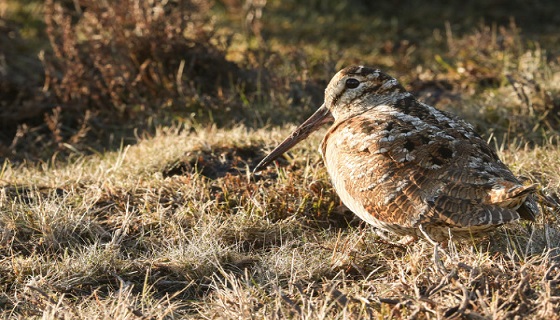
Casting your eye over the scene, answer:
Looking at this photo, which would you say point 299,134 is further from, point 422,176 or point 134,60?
point 134,60

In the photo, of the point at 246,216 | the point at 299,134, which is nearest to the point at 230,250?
the point at 246,216

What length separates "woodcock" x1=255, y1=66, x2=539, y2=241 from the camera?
3189 millimetres

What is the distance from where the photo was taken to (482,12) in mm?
8438

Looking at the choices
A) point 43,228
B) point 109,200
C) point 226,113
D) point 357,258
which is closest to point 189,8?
point 226,113

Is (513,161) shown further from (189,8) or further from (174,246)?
(189,8)

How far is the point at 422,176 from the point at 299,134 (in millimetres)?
1249

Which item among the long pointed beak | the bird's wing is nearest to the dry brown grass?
the long pointed beak

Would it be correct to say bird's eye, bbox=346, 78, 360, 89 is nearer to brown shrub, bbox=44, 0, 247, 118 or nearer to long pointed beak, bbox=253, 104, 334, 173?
long pointed beak, bbox=253, 104, 334, 173

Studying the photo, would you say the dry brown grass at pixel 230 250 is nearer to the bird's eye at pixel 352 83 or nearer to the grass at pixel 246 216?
the grass at pixel 246 216

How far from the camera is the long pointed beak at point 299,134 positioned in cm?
444

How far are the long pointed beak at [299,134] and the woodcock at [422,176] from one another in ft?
1.50

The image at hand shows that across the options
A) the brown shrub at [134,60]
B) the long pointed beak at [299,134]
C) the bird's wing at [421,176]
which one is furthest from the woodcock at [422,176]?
the brown shrub at [134,60]

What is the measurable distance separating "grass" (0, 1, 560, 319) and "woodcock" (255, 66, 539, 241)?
0.72ft

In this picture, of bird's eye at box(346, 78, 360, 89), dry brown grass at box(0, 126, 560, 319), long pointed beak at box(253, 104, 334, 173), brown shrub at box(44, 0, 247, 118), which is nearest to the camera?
dry brown grass at box(0, 126, 560, 319)
